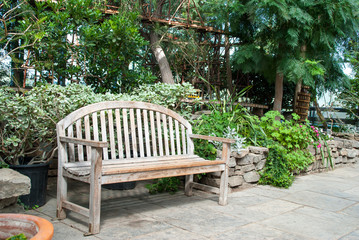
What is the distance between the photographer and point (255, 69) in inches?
294

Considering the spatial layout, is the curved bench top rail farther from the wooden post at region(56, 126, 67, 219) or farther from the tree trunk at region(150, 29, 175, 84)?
the tree trunk at region(150, 29, 175, 84)

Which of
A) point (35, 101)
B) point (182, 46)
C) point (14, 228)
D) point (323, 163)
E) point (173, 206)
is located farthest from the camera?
point (182, 46)

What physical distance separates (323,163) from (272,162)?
190 centimetres

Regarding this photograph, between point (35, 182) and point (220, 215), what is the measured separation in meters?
1.96

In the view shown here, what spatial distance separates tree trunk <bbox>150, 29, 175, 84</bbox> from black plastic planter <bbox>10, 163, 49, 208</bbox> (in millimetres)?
4355

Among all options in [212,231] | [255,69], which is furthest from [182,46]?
[212,231]

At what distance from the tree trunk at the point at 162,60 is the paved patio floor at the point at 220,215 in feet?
10.7

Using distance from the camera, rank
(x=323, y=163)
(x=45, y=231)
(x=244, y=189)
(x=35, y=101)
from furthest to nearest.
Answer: (x=323, y=163) < (x=244, y=189) < (x=35, y=101) < (x=45, y=231)

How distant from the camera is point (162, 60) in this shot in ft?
25.1

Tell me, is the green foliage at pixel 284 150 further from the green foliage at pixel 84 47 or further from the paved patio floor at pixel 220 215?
the green foliage at pixel 84 47

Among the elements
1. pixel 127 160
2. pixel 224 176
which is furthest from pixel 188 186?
pixel 127 160

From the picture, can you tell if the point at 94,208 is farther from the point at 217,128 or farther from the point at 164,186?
the point at 217,128

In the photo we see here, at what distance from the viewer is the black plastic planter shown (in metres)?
3.54

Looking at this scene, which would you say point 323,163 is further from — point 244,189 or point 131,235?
point 131,235
